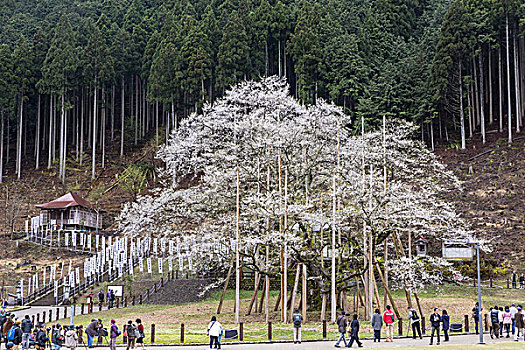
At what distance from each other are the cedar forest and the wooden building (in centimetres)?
1203

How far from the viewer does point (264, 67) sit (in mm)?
60594

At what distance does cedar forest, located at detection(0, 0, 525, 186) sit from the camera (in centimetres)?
5406

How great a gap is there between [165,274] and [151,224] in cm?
801

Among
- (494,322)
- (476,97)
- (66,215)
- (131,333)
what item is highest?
(476,97)

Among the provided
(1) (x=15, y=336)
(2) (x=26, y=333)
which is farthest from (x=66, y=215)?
(1) (x=15, y=336)

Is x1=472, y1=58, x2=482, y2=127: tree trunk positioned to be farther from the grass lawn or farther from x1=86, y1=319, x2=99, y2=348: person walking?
x1=86, y1=319, x2=99, y2=348: person walking

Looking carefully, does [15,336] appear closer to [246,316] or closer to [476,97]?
[246,316]

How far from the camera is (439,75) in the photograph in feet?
175

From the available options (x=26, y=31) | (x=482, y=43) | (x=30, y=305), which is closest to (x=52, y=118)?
(x=26, y=31)

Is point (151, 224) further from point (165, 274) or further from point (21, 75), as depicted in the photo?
point (21, 75)

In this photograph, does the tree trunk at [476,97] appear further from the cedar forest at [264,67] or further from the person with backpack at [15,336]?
the person with backpack at [15,336]

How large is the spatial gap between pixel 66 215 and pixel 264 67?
24828mm

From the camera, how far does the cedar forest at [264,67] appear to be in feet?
177

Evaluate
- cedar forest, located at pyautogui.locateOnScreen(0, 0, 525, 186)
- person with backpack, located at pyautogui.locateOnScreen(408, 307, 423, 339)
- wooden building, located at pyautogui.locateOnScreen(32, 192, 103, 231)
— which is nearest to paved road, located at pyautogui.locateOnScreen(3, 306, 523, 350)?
person with backpack, located at pyautogui.locateOnScreen(408, 307, 423, 339)
